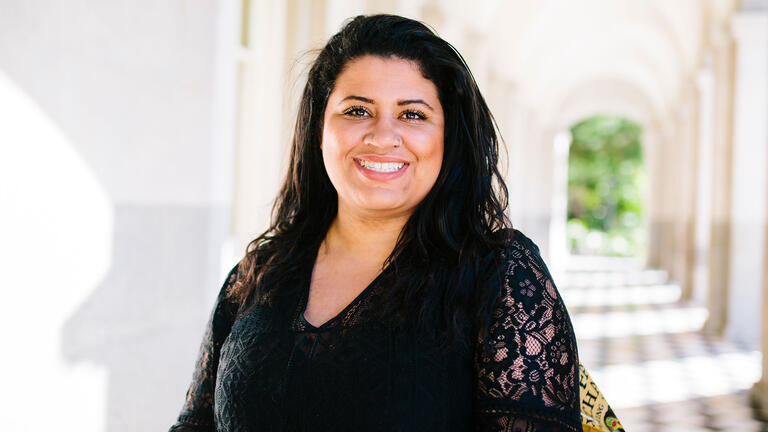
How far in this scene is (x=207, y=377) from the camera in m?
1.84

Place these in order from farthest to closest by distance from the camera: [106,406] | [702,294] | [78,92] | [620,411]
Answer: [702,294], [620,411], [106,406], [78,92]

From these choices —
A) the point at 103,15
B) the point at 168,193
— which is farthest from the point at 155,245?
the point at 103,15

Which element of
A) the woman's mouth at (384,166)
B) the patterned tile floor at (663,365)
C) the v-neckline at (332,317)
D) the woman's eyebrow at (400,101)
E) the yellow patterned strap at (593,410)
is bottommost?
the patterned tile floor at (663,365)

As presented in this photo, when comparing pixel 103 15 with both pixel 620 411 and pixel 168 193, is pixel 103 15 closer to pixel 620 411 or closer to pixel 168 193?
pixel 168 193

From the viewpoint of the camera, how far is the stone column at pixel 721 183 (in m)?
9.21

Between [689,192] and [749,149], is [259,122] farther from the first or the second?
[689,192]

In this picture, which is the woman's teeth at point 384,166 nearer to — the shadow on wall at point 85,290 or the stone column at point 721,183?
the shadow on wall at point 85,290

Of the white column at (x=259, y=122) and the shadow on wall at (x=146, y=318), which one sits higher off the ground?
the white column at (x=259, y=122)

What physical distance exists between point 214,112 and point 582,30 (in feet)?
54.5

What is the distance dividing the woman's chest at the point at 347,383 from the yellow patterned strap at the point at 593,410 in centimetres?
29

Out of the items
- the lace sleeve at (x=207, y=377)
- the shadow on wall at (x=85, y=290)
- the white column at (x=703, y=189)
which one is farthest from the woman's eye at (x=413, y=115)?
the white column at (x=703, y=189)

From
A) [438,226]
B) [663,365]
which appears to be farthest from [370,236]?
[663,365]

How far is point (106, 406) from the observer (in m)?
2.91

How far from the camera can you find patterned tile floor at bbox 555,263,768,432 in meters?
5.79
